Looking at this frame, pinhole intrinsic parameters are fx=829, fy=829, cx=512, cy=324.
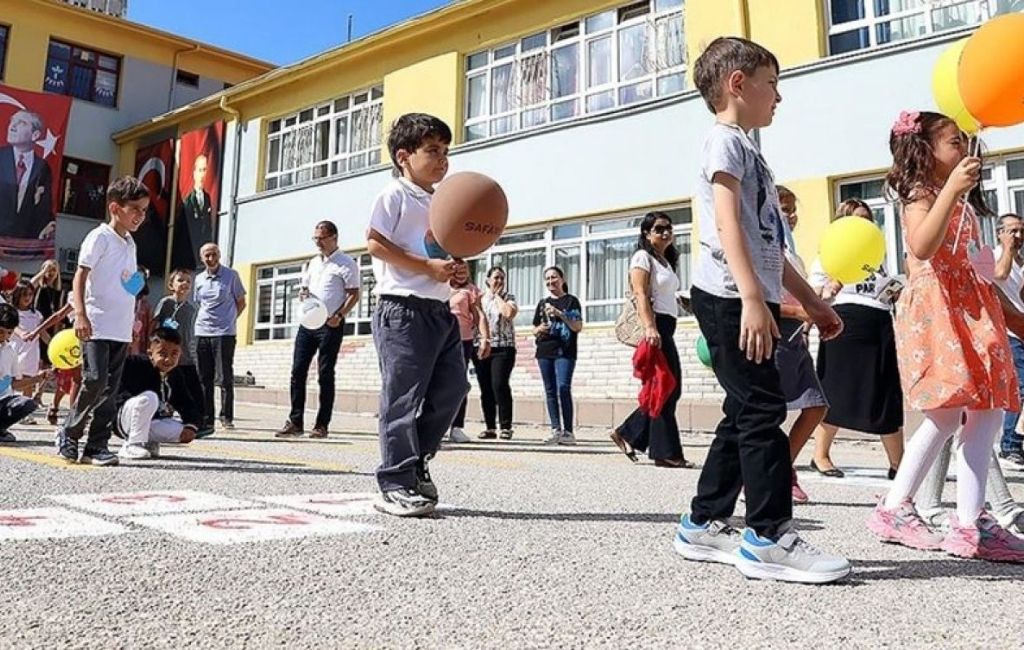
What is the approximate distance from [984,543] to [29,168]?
24.7 m

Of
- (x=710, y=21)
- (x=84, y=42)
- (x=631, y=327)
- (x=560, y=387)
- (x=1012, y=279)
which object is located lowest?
(x=560, y=387)

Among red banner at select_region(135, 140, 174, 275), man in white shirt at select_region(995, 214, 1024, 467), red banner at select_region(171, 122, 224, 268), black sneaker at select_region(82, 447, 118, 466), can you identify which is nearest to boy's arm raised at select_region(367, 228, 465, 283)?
black sneaker at select_region(82, 447, 118, 466)

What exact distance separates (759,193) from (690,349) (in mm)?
9749

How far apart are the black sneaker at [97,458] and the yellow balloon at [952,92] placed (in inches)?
184

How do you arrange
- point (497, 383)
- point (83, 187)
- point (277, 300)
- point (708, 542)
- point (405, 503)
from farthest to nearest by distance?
point (83, 187) < point (277, 300) < point (497, 383) < point (405, 503) < point (708, 542)

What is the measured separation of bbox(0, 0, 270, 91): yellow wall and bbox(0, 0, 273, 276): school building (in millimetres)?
26

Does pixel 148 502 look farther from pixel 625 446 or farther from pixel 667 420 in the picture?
pixel 625 446

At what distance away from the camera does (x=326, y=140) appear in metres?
19.2

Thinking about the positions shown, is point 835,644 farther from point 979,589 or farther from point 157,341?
point 157,341

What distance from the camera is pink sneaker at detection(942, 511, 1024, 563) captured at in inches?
111

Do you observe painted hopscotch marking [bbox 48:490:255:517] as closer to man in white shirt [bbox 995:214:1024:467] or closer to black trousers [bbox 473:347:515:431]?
man in white shirt [bbox 995:214:1024:467]

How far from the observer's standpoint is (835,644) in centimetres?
182

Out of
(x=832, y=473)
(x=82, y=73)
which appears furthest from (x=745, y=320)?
(x=82, y=73)

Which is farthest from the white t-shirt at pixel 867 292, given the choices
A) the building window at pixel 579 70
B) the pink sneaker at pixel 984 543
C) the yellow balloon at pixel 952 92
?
the building window at pixel 579 70
